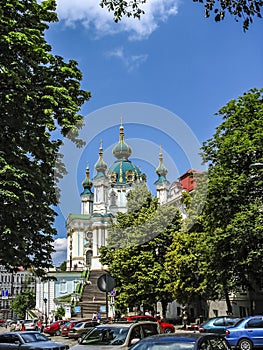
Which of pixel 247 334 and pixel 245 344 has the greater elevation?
pixel 247 334

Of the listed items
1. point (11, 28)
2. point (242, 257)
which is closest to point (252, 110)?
point (242, 257)

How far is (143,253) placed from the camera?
123 ft

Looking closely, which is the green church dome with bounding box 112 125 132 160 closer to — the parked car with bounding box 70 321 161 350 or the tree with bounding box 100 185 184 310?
the tree with bounding box 100 185 184 310

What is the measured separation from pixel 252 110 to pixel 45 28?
15.2 meters

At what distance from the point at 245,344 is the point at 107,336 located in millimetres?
9226

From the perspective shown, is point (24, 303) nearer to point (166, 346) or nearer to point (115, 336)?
point (115, 336)

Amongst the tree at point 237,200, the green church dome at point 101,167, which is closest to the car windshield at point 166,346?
the tree at point 237,200

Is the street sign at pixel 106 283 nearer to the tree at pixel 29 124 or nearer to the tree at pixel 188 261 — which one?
the tree at pixel 29 124

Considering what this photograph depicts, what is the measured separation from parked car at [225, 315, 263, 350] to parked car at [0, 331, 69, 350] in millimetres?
7015

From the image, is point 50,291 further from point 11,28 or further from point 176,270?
point 11,28

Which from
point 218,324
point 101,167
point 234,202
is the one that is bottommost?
point 218,324

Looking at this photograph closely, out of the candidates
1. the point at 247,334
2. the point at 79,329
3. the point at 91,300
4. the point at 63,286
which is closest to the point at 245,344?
the point at 247,334

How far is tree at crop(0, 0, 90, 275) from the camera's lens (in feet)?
49.0

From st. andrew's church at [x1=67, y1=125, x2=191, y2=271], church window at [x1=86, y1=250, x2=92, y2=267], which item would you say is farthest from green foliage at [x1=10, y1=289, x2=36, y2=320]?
church window at [x1=86, y1=250, x2=92, y2=267]
